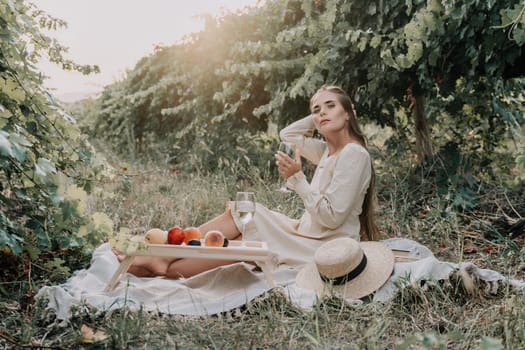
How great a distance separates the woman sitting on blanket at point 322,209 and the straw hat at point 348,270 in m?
0.40

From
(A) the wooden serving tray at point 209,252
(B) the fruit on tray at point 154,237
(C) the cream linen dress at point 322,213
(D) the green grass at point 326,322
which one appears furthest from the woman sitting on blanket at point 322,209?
(D) the green grass at point 326,322

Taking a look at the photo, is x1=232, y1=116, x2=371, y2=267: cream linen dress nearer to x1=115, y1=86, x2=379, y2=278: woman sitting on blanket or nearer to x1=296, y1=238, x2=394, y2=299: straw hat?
x1=115, y1=86, x2=379, y2=278: woman sitting on blanket

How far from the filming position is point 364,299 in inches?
112

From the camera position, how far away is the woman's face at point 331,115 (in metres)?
3.60

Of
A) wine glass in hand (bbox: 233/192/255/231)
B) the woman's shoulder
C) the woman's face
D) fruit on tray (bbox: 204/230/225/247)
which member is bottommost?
fruit on tray (bbox: 204/230/225/247)

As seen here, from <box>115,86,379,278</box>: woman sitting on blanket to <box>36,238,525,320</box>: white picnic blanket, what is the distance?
0.13 m

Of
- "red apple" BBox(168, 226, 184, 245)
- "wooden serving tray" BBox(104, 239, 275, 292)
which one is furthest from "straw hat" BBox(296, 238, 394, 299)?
"red apple" BBox(168, 226, 184, 245)

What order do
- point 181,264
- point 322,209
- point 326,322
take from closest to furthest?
point 326,322
point 322,209
point 181,264

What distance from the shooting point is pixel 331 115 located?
3.60m

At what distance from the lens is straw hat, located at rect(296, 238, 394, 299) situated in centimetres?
282

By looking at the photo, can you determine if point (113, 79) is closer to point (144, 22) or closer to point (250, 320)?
point (144, 22)

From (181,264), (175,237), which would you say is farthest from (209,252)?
(181,264)

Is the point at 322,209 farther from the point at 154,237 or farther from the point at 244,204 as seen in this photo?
the point at 154,237

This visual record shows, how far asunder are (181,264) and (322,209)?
939mm
